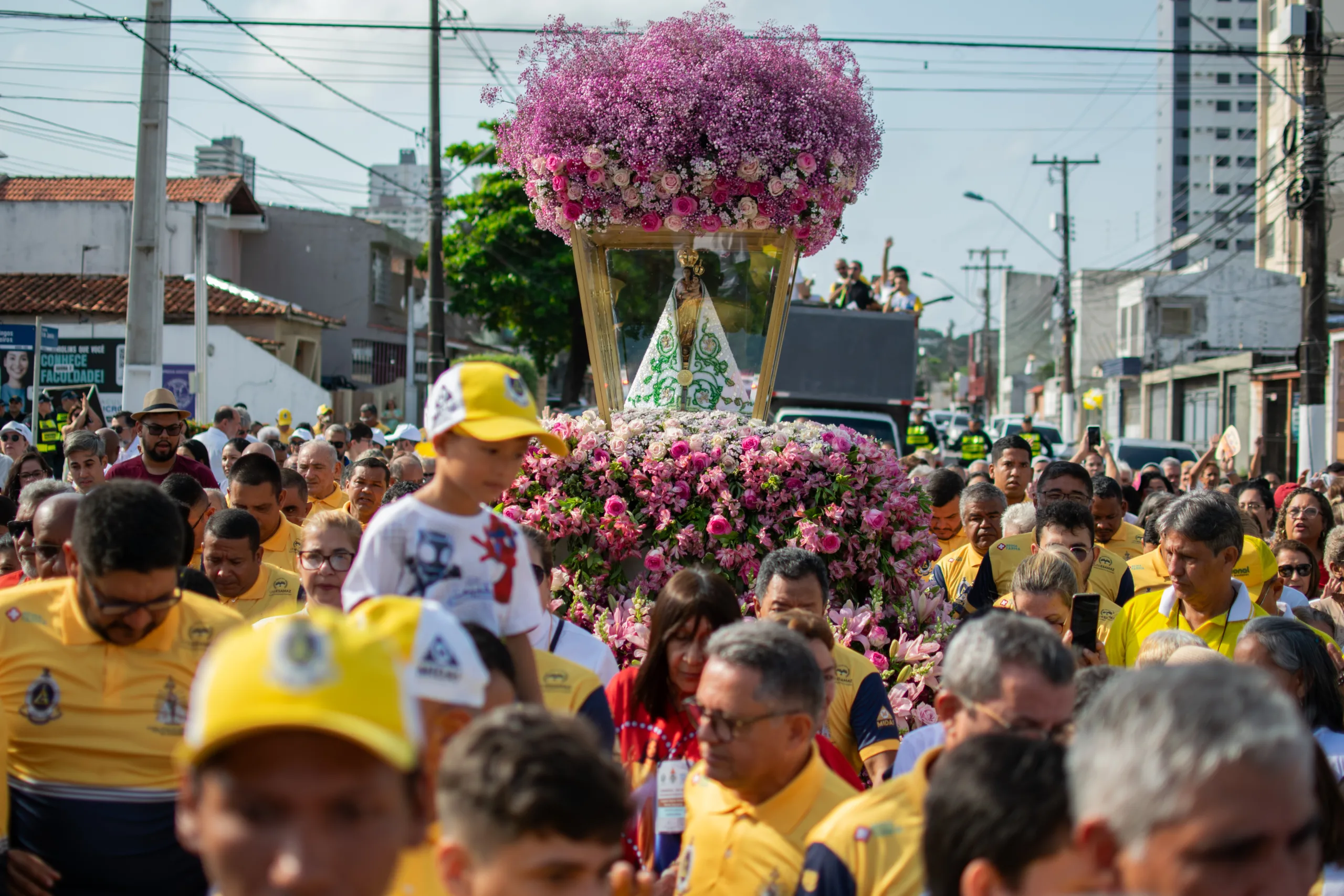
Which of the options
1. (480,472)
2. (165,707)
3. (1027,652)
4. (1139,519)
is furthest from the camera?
(1139,519)

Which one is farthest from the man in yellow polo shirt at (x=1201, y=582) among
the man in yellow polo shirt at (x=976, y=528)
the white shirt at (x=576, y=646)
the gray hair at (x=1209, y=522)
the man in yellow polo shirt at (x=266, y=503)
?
the man in yellow polo shirt at (x=266, y=503)

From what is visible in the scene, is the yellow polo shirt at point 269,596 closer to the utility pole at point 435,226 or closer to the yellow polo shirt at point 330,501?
the yellow polo shirt at point 330,501

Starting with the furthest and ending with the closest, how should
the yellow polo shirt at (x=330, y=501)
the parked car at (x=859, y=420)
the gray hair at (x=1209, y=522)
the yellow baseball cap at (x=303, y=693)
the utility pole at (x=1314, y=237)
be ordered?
the utility pole at (x=1314, y=237), the parked car at (x=859, y=420), the yellow polo shirt at (x=330, y=501), the gray hair at (x=1209, y=522), the yellow baseball cap at (x=303, y=693)

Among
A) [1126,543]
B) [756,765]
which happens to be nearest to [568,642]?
[756,765]

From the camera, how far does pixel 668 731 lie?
12.8 ft

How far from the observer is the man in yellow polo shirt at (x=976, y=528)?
7.29 m

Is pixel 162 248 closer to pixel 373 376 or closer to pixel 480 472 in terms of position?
pixel 480 472

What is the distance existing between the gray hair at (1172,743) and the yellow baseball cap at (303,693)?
1.09m

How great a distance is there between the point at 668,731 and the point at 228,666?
2187mm

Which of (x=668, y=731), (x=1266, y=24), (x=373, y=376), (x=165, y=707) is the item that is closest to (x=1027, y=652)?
(x=668, y=731)

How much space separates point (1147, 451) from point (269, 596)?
2123 cm

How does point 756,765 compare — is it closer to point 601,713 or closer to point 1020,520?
point 601,713

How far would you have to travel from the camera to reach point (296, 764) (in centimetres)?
186

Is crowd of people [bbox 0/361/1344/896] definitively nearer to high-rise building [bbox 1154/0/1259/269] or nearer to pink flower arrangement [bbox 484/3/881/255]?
pink flower arrangement [bbox 484/3/881/255]
